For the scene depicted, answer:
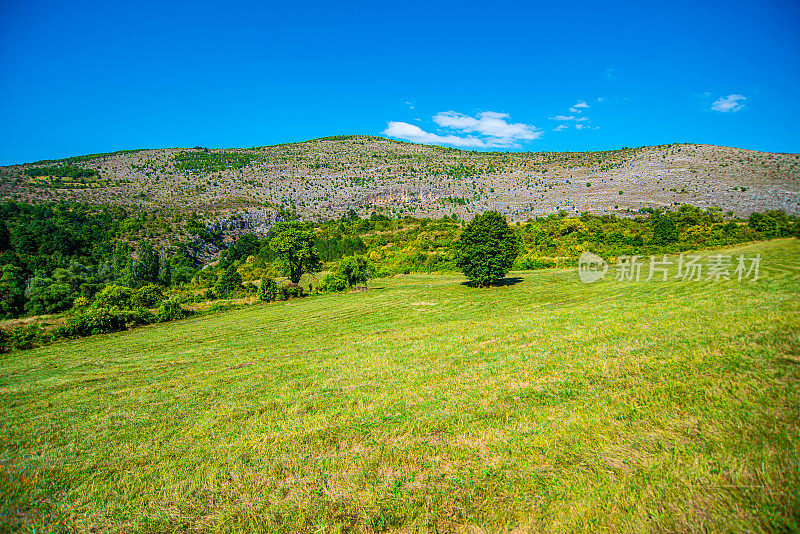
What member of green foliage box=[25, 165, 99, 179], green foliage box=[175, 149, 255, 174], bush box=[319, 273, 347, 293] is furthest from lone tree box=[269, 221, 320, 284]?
green foliage box=[25, 165, 99, 179]

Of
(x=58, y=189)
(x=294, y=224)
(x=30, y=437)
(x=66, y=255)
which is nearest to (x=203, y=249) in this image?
(x=66, y=255)

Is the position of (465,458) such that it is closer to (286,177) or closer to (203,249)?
(203,249)

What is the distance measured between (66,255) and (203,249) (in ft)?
93.2

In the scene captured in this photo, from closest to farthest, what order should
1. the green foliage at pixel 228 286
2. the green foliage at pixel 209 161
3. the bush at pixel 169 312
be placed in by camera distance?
1. the bush at pixel 169 312
2. the green foliage at pixel 228 286
3. the green foliage at pixel 209 161

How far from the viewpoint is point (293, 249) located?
4803 centimetres

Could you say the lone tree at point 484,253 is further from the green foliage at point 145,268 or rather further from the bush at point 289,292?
the green foliage at point 145,268

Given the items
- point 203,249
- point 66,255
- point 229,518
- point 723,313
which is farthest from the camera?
point 203,249

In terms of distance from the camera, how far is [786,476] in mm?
3381

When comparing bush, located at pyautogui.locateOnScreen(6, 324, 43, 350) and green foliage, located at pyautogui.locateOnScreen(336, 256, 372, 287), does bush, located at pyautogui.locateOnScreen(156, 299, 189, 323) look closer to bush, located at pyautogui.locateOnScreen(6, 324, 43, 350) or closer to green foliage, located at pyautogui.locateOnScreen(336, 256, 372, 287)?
bush, located at pyautogui.locateOnScreen(6, 324, 43, 350)

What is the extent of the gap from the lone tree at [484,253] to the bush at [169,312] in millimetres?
30654

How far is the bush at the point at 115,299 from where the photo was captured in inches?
1283

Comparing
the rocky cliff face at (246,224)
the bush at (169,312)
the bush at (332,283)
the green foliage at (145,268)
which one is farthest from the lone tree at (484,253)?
the rocky cliff face at (246,224)

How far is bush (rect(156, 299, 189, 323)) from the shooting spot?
33.3 m

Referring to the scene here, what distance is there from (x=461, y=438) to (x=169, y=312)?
37.7 meters
